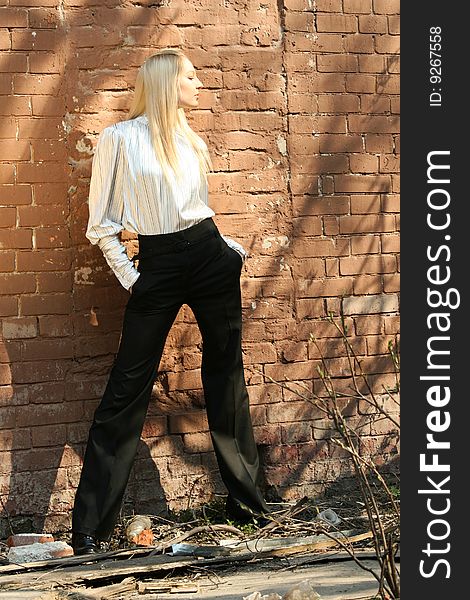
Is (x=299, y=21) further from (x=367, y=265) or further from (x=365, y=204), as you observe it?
(x=367, y=265)

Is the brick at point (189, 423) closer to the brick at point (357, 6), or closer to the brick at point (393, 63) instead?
the brick at point (393, 63)

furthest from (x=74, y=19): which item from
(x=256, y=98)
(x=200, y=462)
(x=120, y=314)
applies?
(x=200, y=462)

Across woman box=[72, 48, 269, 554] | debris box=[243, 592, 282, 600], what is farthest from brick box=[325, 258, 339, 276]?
debris box=[243, 592, 282, 600]

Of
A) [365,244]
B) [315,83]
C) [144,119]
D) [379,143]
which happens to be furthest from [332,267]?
[144,119]

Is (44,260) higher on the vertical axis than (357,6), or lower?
lower

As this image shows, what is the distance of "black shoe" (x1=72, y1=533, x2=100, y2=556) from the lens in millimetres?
4765

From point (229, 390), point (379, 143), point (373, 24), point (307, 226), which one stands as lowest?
point (229, 390)

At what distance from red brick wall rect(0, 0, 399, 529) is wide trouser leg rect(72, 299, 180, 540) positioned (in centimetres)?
33

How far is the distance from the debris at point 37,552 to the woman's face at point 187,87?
2068 millimetres

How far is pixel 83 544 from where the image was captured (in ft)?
15.7

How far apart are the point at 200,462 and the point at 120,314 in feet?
2.80

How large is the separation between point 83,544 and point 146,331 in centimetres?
98

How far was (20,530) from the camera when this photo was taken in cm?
507

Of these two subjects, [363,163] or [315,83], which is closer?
[315,83]
